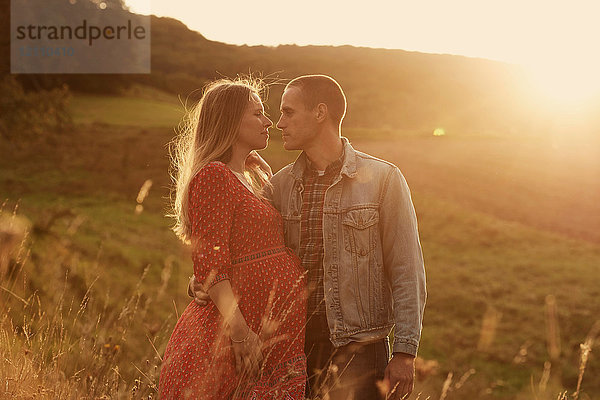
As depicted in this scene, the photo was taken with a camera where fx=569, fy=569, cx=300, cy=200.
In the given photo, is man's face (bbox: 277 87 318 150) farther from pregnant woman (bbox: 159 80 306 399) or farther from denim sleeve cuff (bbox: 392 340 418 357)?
denim sleeve cuff (bbox: 392 340 418 357)

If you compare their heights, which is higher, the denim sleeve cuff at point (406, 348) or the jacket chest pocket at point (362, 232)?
the jacket chest pocket at point (362, 232)

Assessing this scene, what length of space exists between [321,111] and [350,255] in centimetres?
101

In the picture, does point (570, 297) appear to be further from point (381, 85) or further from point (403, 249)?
point (381, 85)

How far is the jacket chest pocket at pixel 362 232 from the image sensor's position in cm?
361

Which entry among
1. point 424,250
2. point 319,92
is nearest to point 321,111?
point 319,92

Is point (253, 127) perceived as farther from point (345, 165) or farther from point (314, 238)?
point (314, 238)

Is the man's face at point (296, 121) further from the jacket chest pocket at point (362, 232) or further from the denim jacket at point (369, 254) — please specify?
the jacket chest pocket at point (362, 232)

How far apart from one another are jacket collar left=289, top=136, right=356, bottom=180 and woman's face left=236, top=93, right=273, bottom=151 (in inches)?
19.5

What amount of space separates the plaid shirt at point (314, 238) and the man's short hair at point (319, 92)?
0.38m

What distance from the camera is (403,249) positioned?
3502 millimetres

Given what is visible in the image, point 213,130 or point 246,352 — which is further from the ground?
point 213,130
